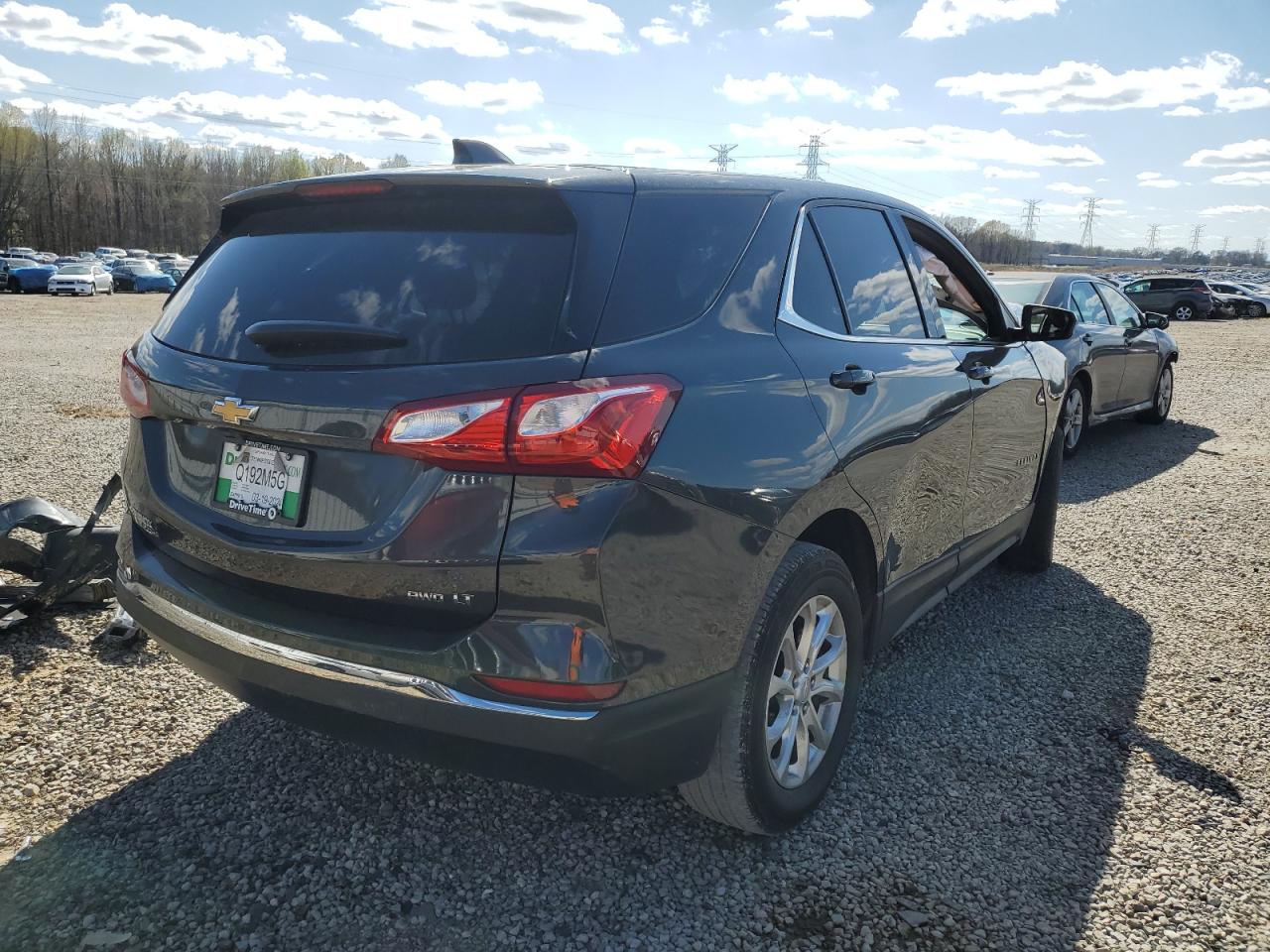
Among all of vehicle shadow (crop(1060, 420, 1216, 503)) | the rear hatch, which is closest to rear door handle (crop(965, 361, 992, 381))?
the rear hatch

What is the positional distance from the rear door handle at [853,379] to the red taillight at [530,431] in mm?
904

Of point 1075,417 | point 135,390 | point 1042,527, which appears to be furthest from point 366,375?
point 1075,417

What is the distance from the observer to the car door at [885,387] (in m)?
2.72

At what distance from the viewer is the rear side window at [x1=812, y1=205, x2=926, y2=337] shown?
303 centimetres

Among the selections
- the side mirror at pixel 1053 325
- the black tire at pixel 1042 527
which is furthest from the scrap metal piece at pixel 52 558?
the black tire at pixel 1042 527

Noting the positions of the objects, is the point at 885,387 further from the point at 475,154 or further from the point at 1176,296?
the point at 1176,296

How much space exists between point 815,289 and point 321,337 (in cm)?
144

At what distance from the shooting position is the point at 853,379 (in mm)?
2791

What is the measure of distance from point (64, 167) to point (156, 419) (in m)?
114

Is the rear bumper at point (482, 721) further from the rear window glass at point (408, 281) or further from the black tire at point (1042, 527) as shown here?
the black tire at point (1042, 527)

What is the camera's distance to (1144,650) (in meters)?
4.18

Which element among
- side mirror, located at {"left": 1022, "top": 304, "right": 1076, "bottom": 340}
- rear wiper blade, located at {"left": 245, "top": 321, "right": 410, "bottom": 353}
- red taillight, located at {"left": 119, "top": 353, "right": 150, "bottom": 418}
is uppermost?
side mirror, located at {"left": 1022, "top": 304, "right": 1076, "bottom": 340}

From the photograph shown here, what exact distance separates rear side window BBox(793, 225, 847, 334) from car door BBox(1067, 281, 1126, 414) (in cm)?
638

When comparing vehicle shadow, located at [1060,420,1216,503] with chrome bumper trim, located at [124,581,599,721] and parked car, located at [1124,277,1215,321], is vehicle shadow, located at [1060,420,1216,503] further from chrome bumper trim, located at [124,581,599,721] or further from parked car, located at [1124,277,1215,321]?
parked car, located at [1124,277,1215,321]
